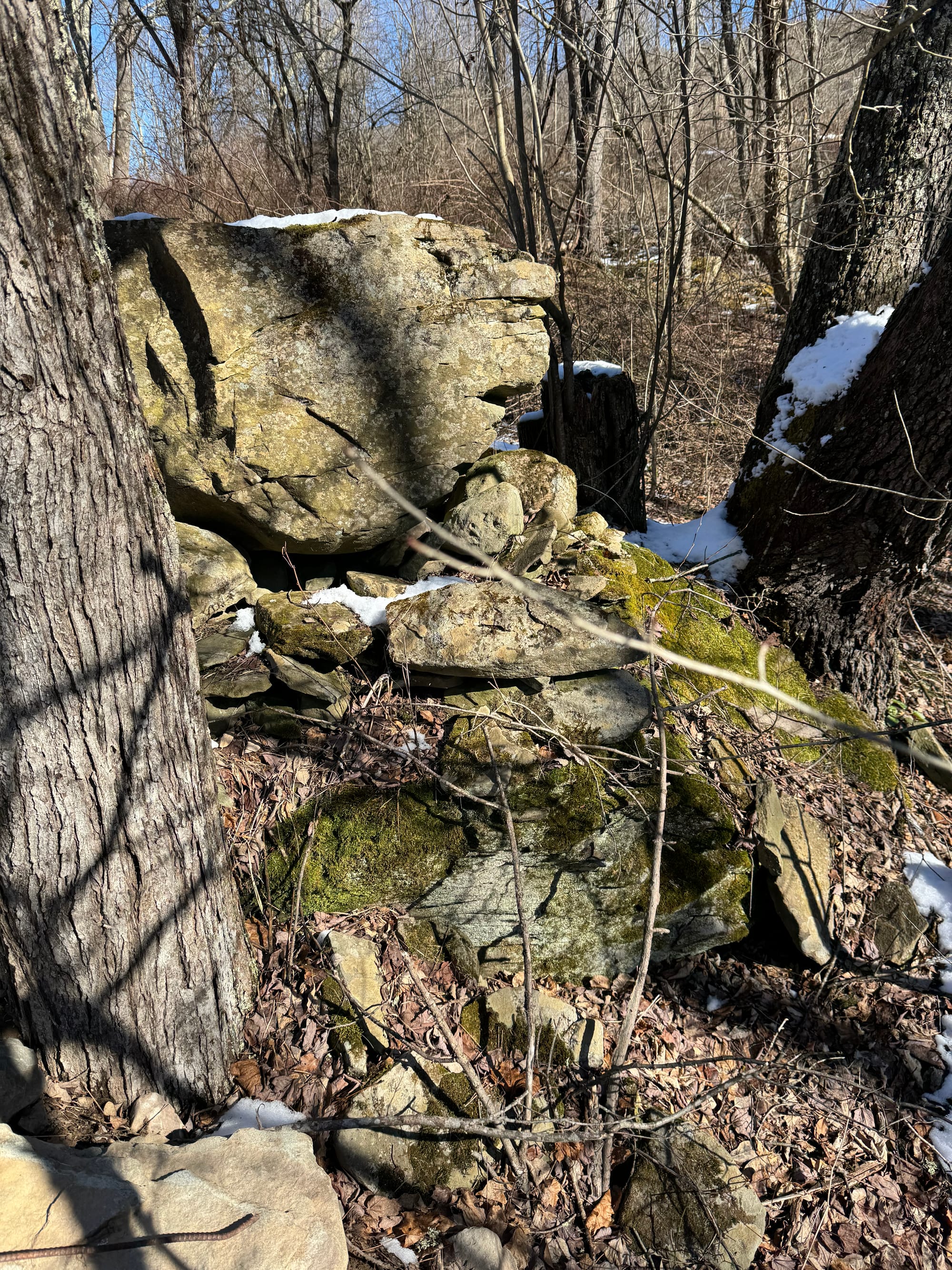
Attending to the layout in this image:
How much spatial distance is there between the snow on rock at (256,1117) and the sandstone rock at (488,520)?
8.09 feet

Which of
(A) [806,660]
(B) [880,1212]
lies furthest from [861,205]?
(B) [880,1212]

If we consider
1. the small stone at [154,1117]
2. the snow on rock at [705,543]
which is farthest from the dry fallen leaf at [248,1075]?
the snow on rock at [705,543]

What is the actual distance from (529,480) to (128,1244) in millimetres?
3483

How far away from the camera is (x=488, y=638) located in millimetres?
3248

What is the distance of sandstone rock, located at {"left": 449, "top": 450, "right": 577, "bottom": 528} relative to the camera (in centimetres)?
409

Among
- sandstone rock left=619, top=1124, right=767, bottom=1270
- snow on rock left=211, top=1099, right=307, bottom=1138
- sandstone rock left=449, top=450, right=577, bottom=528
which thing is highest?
sandstone rock left=449, top=450, right=577, bottom=528

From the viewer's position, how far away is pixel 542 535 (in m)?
3.84

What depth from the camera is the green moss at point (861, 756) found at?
4086 millimetres

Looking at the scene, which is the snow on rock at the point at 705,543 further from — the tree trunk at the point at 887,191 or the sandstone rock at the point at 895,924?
the sandstone rock at the point at 895,924

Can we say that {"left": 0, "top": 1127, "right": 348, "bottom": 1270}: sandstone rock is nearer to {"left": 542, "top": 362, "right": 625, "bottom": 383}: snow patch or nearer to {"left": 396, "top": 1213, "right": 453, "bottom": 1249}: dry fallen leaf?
{"left": 396, "top": 1213, "right": 453, "bottom": 1249}: dry fallen leaf

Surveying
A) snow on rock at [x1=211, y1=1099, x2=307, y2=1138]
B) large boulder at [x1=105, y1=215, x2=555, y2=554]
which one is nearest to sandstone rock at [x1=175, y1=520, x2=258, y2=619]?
large boulder at [x1=105, y1=215, x2=555, y2=554]

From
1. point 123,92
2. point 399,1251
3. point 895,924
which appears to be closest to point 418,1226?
point 399,1251

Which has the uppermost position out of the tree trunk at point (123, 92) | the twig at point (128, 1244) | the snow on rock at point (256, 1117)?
the tree trunk at point (123, 92)

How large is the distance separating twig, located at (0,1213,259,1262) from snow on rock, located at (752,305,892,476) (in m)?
4.12
